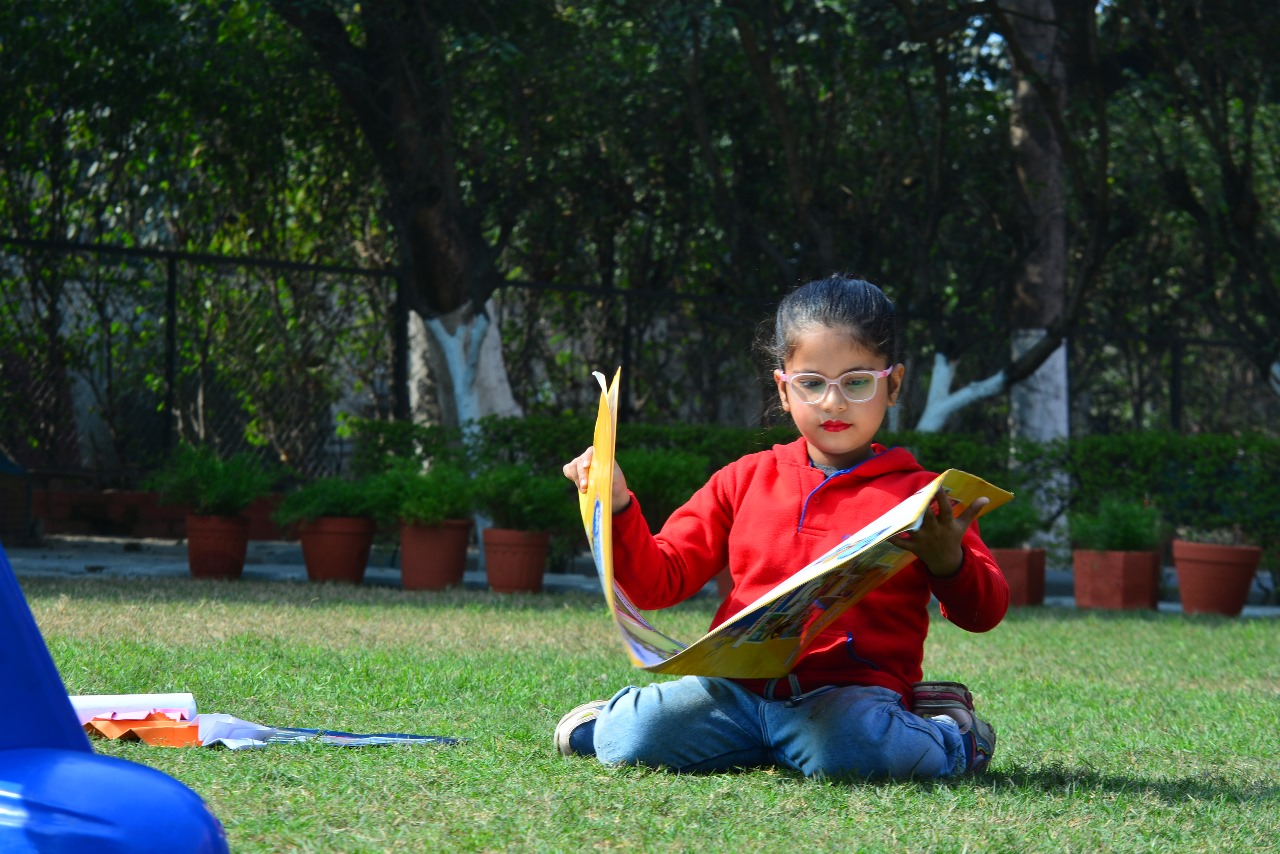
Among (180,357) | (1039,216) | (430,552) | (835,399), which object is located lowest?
(430,552)

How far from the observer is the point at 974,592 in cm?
301

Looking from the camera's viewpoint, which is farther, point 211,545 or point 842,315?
point 211,545

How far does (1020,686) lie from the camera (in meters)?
4.96

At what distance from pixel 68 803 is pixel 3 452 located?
9.23 meters

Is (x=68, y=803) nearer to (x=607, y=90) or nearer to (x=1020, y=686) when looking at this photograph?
(x=1020, y=686)

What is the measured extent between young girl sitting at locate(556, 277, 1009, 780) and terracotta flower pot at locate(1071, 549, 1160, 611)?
5.89 metres

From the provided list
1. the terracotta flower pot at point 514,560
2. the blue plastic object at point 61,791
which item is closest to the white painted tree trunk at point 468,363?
the terracotta flower pot at point 514,560

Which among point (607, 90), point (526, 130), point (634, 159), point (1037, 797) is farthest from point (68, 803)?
point (634, 159)

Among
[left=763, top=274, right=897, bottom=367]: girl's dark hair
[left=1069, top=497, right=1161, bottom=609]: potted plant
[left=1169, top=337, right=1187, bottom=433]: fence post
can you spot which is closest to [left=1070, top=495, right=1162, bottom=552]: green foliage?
[left=1069, top=497, right=1161, bottom=609]: potted plant

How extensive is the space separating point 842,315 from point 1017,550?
6.02 metres

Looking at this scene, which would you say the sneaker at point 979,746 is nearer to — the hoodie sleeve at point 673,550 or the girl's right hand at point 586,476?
the hoodie sleeve at point 673,550

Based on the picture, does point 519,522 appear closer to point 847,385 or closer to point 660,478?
point 660,478

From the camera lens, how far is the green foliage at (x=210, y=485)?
8266mm

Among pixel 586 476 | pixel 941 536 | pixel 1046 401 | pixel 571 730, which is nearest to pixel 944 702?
pixel 941 536
